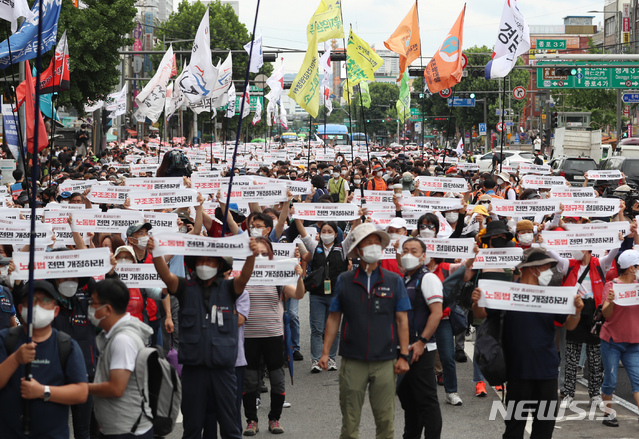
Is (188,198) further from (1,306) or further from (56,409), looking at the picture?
(56,409)

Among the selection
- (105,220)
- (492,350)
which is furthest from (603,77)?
(492,350)

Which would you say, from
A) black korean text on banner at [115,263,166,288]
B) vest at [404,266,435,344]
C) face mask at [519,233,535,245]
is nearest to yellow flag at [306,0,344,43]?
face mask at [519,233,535,245]

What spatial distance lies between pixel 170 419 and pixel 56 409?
0.64 metres

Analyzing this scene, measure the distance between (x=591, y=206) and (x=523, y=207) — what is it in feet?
2.70

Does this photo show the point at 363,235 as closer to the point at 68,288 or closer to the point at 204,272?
the point at 204,272

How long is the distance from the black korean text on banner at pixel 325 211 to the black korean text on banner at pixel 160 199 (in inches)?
48.7

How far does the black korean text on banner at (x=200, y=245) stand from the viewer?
5871 millimetres

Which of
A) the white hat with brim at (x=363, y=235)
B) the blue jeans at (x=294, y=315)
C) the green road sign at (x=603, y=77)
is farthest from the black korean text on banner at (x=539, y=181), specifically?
the green road sign at (x=603, y=77)

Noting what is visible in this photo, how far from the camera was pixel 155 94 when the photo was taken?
24641 mm

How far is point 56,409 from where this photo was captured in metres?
4.89

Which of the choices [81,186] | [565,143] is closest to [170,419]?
[81,186]

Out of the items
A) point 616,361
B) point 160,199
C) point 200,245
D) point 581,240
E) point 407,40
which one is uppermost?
point 407,40

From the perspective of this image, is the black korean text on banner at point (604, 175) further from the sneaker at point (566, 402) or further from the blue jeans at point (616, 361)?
the blue jeans at point (616, 361)

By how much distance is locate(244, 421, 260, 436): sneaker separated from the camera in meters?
7.46
